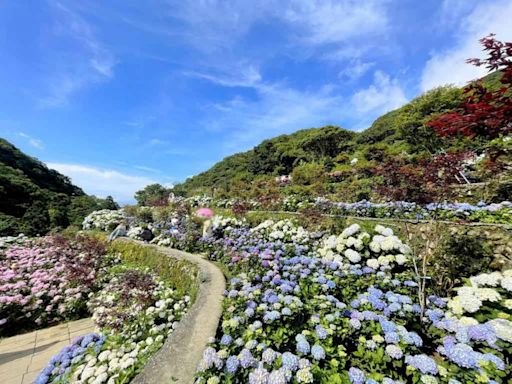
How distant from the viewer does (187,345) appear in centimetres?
205

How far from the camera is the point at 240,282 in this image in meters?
2.99

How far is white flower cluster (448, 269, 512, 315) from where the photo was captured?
212cm

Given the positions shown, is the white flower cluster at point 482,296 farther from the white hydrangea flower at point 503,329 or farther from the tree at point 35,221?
the tree at point 35,221

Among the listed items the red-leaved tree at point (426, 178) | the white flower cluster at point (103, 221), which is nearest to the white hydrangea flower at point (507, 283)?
the red-leaved tree at point (426, 178)

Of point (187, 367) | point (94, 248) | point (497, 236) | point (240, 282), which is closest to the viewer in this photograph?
point (187, 367)

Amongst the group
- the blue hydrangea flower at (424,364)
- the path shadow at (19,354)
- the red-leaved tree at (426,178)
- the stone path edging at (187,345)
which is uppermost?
the red-leaved tree at (426,178)

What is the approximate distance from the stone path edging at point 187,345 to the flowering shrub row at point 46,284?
306cm

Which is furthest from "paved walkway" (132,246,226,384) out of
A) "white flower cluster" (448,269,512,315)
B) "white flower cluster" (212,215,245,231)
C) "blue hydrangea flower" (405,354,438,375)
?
"white flower cluster" (212,215,245,231)

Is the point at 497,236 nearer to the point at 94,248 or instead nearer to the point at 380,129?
the point at 94,248

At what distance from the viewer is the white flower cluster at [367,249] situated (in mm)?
3391

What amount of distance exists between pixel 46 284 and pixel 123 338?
3102mm

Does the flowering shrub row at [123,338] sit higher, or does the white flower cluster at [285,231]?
the white flower cluster at [285,231]

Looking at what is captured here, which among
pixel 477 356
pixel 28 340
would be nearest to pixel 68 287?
pixel 28 340

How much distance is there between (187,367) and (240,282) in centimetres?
124
